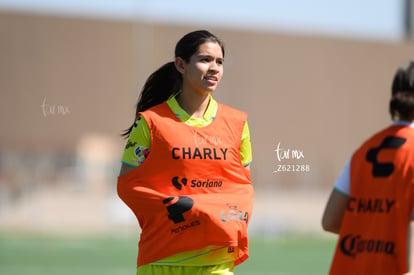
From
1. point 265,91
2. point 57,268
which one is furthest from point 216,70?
point 265,91

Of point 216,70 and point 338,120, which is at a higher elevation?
point 338,120

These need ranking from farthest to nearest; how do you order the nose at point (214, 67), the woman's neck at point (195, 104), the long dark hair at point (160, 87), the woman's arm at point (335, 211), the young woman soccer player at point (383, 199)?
the long dark hair at point (160, 87) → the woman's neck at point (195, 104) → the nose at point (214, 67) → the woman's arm at point (335, 211) → the young woman soccer player at point (383, 199)

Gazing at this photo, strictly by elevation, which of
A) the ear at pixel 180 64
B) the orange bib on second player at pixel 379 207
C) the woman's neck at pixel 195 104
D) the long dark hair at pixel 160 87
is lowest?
the orange bib on second player at pixel 379 207

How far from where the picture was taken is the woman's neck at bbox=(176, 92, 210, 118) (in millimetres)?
5125

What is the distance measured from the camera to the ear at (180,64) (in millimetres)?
5156

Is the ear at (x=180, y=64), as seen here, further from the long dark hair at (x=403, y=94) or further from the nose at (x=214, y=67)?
the long dark hair at (x=403, y=94)

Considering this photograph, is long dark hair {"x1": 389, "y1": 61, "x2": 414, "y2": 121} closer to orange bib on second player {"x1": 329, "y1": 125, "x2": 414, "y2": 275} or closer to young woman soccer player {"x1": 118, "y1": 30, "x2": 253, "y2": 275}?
orange bib on second player {"x1": 329, "y1": 125, "x2": 414, "y2": 275}

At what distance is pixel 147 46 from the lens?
117 feet

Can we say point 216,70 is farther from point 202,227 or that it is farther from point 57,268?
point 57,268

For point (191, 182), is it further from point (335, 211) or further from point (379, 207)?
point (379, 207)

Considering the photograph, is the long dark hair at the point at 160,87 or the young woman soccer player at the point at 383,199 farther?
the long dark hair at the point at 160,87

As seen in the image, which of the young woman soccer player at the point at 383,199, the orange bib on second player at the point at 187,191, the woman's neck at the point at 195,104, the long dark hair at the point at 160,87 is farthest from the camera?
the long dark hair at the point at 160,87

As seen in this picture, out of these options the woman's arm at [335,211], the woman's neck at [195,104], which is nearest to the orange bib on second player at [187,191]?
the woman's neck at [195,104]

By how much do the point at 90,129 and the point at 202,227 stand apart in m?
30.5
